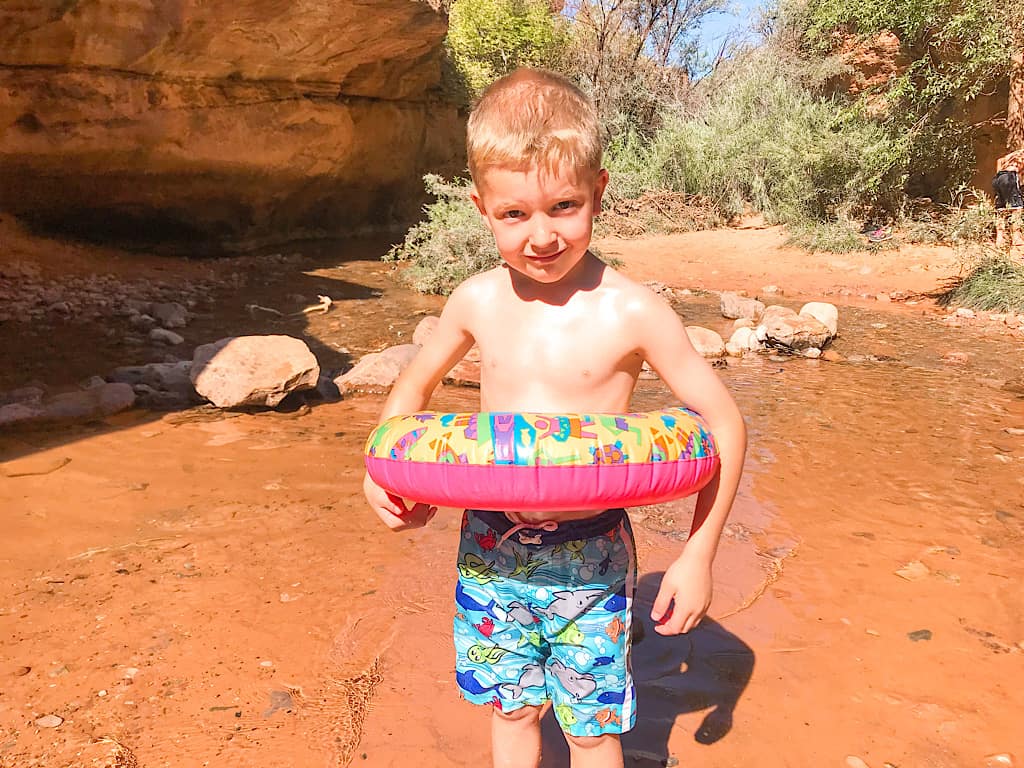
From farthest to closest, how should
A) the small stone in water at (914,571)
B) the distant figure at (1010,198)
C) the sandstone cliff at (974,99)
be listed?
the sandstone cliff at (974,99)
the distant figure at (1010,198)
the small stone in water at (914,571)

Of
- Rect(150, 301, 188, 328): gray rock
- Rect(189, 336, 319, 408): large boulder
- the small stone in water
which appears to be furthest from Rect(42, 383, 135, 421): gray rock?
the small stone in water

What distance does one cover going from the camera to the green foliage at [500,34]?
1631 cm

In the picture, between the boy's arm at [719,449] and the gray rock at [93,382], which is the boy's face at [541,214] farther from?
the gray rock at [93,382]

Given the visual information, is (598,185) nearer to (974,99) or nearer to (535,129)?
(535,129)

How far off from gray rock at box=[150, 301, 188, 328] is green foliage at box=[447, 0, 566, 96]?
34.2ft

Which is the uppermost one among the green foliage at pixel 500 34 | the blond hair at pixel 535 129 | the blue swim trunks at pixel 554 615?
the green foliage at pixel 500 34

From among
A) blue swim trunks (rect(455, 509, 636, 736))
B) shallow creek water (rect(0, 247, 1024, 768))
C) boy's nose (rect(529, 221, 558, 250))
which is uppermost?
boy's nose (rect(529, 221, 558, 250))

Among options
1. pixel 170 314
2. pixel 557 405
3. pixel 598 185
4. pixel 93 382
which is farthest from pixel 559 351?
pixel 170 314

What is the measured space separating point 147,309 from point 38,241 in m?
2.46

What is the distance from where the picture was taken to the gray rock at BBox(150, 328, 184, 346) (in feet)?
21.0

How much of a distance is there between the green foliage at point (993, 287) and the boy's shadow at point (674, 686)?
261 inches

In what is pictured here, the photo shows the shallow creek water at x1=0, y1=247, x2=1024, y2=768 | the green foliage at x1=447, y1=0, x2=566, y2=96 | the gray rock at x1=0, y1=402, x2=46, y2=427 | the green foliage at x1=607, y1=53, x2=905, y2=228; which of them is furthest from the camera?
the green foliage at x1=447, y1=0, x2=566, y2=96

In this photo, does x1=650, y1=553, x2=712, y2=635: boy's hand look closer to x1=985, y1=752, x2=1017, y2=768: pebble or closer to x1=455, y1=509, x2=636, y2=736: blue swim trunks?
x1=455, y1=509, x2=636, y2=736: blue swim trunks

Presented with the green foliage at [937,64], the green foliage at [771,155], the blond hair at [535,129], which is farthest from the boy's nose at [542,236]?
the green foliage at [771,155]
